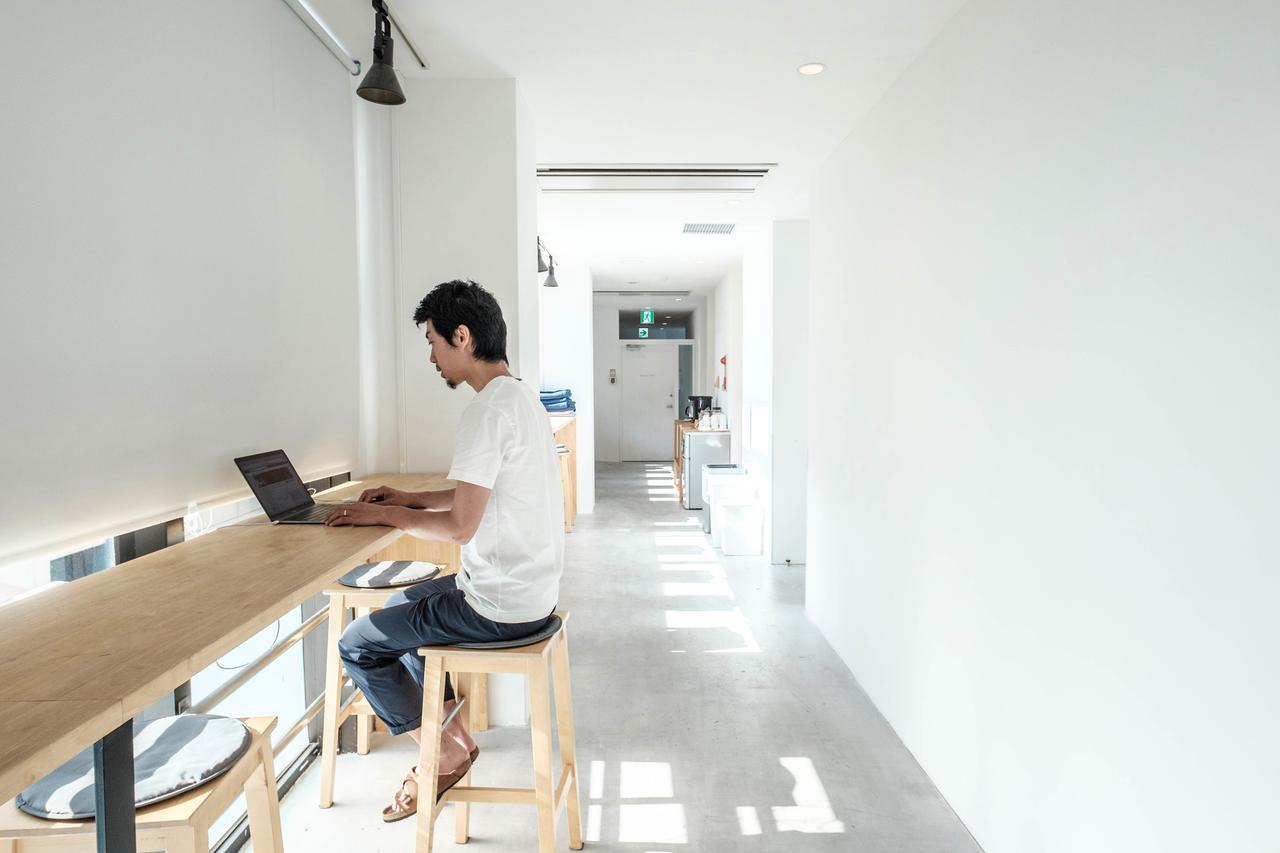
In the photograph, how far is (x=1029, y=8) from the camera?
194 centimetres

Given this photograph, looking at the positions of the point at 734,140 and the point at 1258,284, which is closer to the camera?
the point at 1258,284

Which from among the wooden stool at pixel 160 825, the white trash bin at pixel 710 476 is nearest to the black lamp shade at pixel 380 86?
the wooden stool at pixel 160 825

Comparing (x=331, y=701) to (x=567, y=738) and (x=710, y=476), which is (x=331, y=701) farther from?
(x=710, y=476)

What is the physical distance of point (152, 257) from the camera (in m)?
1.67

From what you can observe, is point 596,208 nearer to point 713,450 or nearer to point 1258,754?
point 713,450

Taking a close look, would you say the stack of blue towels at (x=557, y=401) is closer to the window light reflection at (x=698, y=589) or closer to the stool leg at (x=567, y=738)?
the window light reflection at (x=698, y=589)

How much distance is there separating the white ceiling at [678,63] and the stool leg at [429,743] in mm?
2087

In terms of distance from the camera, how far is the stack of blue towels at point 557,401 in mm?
6668

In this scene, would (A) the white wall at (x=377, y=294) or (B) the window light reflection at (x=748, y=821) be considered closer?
(B) the window light reflection at (x=748, y=821)

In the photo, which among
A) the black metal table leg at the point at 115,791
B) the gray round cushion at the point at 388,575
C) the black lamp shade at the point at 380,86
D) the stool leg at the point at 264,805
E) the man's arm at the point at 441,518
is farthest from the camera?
the gray round cushion at the point at 388,575

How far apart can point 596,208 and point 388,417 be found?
270cm

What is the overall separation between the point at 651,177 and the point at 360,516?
3.12 metres

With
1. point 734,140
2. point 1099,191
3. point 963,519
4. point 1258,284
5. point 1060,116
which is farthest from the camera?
point 734,140

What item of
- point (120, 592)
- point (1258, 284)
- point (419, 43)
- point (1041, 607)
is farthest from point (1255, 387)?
point (419, 43)
